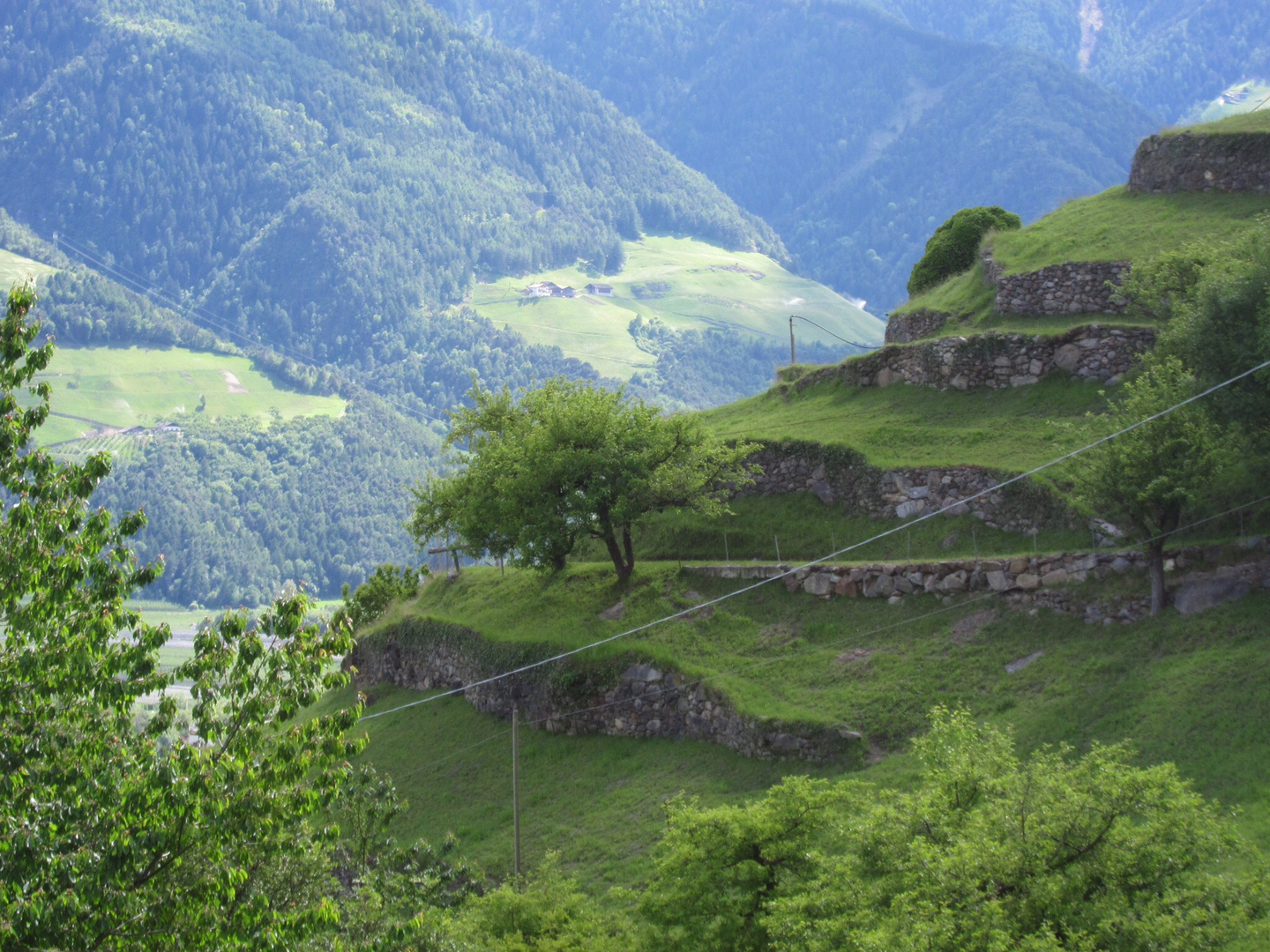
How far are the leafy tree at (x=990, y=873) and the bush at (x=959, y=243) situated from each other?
3803cm

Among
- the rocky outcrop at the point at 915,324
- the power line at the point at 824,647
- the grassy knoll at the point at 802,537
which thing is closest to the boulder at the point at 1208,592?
the power line at the point at 824,647

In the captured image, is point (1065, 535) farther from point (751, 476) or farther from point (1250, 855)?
point (1250, 855)

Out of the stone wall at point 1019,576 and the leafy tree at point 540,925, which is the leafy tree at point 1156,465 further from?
the leafy tree at point 540,925

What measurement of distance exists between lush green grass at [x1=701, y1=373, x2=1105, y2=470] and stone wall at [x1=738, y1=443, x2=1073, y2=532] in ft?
1.84

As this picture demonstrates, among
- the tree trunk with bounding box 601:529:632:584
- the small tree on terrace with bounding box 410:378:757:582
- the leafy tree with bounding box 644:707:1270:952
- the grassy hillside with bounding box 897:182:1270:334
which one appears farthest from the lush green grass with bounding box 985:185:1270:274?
the leafy tree with bounding box 644:707:1270:952

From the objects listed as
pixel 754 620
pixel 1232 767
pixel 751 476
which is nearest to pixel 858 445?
pixel 751 476

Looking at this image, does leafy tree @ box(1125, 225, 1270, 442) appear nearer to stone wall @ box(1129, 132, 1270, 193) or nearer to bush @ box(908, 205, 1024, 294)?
stone wall @ box(1129, 132, 1270, 193)

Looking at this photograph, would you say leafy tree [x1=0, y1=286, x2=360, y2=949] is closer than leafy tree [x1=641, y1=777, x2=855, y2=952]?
Yes

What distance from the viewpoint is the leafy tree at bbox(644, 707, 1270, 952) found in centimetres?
1423

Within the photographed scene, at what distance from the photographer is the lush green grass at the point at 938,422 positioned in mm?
36719

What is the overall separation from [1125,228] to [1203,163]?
4.56 meters

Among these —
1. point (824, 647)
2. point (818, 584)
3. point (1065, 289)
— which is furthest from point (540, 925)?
point (1065, 289)

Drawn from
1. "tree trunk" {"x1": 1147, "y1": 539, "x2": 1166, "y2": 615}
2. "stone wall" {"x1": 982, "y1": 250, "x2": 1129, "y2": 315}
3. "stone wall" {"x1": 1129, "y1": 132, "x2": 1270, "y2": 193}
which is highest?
"stone wall" {"x1": 1129, "y1": 132, "x2": 1270, "y2": 193}

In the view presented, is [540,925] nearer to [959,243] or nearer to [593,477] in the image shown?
[593,477]
